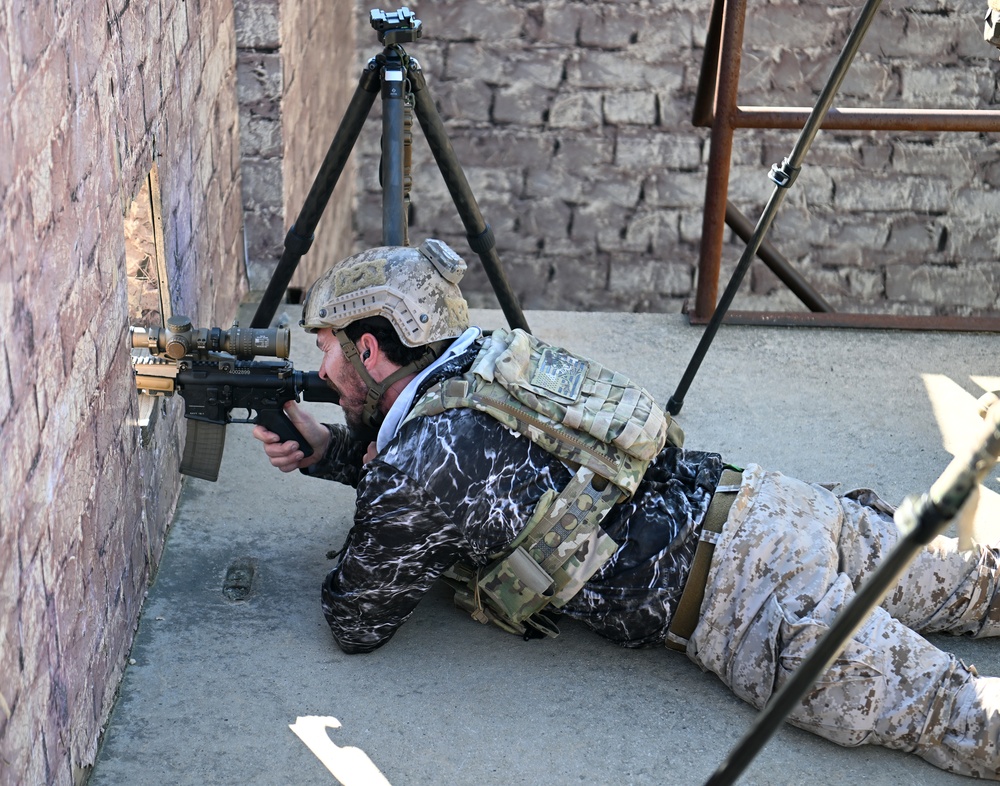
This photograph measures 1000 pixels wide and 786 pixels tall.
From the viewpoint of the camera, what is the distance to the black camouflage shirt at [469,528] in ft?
8.80

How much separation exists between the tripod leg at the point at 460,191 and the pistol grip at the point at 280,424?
95 cm

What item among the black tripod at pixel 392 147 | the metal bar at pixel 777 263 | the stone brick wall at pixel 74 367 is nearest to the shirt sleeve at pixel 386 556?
the stone brick wall at pixel 74 367

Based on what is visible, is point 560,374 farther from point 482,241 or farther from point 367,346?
point 482,241

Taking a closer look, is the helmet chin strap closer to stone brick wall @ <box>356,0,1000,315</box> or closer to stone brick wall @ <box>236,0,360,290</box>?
stone brick wall @ <box>236,0,360,290</box>

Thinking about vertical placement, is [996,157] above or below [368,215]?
above

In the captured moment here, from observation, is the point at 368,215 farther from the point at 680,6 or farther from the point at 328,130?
the point at 680,6

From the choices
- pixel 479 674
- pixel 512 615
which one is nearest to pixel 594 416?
pixel 512 615

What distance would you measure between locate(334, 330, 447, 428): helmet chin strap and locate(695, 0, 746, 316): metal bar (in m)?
2.00

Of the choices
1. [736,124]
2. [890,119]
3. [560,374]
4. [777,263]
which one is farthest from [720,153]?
[560,374]

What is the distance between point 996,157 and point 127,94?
5.26m

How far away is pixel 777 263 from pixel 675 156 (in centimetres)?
181

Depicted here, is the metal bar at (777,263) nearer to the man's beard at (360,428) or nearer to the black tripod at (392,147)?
the black tripod at (392,147)

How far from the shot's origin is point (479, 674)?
2887 mm

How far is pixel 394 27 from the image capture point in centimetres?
342
